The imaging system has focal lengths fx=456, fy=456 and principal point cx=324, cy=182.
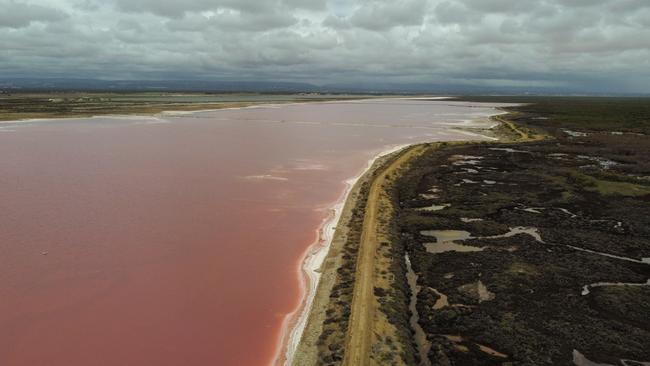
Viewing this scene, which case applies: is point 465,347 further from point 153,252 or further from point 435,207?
point 435,207

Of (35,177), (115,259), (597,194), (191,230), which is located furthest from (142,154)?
(597,194)

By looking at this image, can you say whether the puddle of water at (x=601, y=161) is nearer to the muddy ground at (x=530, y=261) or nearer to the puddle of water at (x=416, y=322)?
the muddy ground at (x=530, y=261)

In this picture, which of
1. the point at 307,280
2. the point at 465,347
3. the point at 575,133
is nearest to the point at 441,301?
the point at 465,347

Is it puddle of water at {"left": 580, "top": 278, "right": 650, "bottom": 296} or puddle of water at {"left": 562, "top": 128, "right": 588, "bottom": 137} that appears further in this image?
puddle of water at {"left": 562, "top": 128, "right": 588, "bottom": 137}

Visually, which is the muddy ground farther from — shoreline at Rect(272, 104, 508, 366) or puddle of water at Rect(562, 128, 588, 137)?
puddle of water at Rect(562, 128, 588, 137)

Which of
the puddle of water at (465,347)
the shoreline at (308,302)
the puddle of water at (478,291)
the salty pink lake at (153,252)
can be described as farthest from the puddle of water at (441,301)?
the salty pink lake at (153,252)

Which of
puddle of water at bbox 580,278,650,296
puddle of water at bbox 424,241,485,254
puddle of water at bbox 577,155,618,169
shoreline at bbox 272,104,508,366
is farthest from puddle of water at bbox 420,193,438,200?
puddle of water at bbox 577,155,618,169
